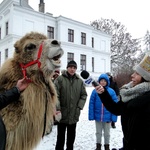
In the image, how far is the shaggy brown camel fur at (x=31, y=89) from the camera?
1933mm

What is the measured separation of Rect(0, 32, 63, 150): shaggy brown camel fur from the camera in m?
1.93

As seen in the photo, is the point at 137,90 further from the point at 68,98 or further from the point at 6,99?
the point at 68,98

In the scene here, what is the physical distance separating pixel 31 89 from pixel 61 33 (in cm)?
2273

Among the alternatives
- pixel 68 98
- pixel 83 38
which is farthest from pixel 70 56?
pixel 68 98

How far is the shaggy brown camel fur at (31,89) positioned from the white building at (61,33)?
→ 685 inches

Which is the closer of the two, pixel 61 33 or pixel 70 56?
pixel 61 33

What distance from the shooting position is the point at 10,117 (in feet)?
6.35

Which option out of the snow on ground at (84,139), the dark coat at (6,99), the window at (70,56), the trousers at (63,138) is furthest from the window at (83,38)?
the dark coat at (6,99)

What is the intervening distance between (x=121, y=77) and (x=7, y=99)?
22.6 metres

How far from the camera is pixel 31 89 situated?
2068mm

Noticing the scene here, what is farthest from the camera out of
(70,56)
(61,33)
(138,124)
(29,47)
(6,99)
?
(70,56)

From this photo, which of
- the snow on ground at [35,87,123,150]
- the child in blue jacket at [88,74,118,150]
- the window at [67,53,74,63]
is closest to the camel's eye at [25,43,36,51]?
the child in blue jacket at [88,74,118,150]

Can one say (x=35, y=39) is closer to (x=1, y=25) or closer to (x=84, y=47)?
(x=1, y=25)

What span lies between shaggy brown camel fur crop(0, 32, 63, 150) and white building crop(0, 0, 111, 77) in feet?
57.1
